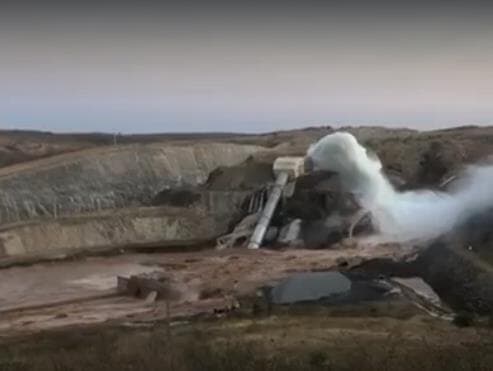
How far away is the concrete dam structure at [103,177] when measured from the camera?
65062mm

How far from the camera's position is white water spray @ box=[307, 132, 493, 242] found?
55844 mm

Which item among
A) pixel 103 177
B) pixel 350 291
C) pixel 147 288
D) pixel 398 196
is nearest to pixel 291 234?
pixel 398 196

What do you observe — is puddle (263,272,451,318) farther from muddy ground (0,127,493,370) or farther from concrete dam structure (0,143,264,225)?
concrete dam structure (0,143,264,225)

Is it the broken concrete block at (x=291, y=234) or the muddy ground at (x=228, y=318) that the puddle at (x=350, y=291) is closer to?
the muddy ground at (x=228, y=318)

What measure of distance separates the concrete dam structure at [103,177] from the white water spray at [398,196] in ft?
51.4

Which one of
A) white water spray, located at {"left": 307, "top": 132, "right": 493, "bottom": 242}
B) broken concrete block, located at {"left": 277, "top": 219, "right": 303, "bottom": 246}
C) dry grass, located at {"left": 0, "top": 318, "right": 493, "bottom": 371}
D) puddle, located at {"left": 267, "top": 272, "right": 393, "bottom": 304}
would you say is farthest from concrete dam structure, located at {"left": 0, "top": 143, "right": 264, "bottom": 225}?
dry grass, located at {"left": 0, "top": 318, "right": 493, "bottom": 371}

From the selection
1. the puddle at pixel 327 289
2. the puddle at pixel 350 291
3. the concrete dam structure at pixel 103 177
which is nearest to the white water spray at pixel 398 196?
the puddle at pixel 350 291

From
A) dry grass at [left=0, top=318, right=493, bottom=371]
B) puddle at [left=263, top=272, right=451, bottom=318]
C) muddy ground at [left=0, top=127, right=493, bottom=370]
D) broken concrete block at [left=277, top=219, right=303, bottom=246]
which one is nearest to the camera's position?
dry grass at [left=0, top=318, right=493, bottom=371]

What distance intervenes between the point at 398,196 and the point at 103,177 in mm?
26720

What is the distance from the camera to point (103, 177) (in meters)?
72.8

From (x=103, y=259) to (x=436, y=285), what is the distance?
22634 mm

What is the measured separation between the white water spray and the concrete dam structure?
15682 millimetres

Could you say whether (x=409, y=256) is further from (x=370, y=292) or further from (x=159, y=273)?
(x=159, y=273)

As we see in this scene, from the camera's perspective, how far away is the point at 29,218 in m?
63.6
